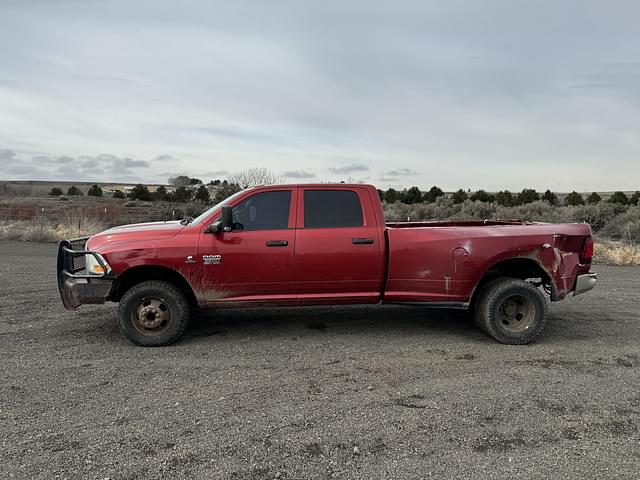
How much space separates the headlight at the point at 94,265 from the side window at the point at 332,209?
236 centimetres

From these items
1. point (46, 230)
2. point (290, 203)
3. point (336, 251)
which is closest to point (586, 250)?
point (336, 251)

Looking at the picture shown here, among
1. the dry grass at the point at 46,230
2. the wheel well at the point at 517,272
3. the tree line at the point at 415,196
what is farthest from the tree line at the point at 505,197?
the wheel well at the point at 517,272

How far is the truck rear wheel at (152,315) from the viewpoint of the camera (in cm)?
562

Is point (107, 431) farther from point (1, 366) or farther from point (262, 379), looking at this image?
point (1, 366)

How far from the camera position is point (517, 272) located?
6.39 m

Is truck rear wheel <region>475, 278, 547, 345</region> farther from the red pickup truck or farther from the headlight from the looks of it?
the headlight

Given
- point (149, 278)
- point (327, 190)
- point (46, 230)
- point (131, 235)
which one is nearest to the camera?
point (131, 235)

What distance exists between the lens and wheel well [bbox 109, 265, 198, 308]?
5.83 meters

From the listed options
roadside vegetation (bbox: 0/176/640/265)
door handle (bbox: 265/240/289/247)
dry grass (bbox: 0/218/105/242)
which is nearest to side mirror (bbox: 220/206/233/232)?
door handle (bbox: 265/240/289/247)

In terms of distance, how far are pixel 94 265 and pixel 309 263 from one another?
2.49 metres

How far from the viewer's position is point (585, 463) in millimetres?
3256

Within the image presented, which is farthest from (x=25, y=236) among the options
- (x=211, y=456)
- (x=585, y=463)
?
(x=585, y=463)

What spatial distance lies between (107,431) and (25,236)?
1846cm

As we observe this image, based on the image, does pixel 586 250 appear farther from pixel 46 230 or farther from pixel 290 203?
pixel 46 230
